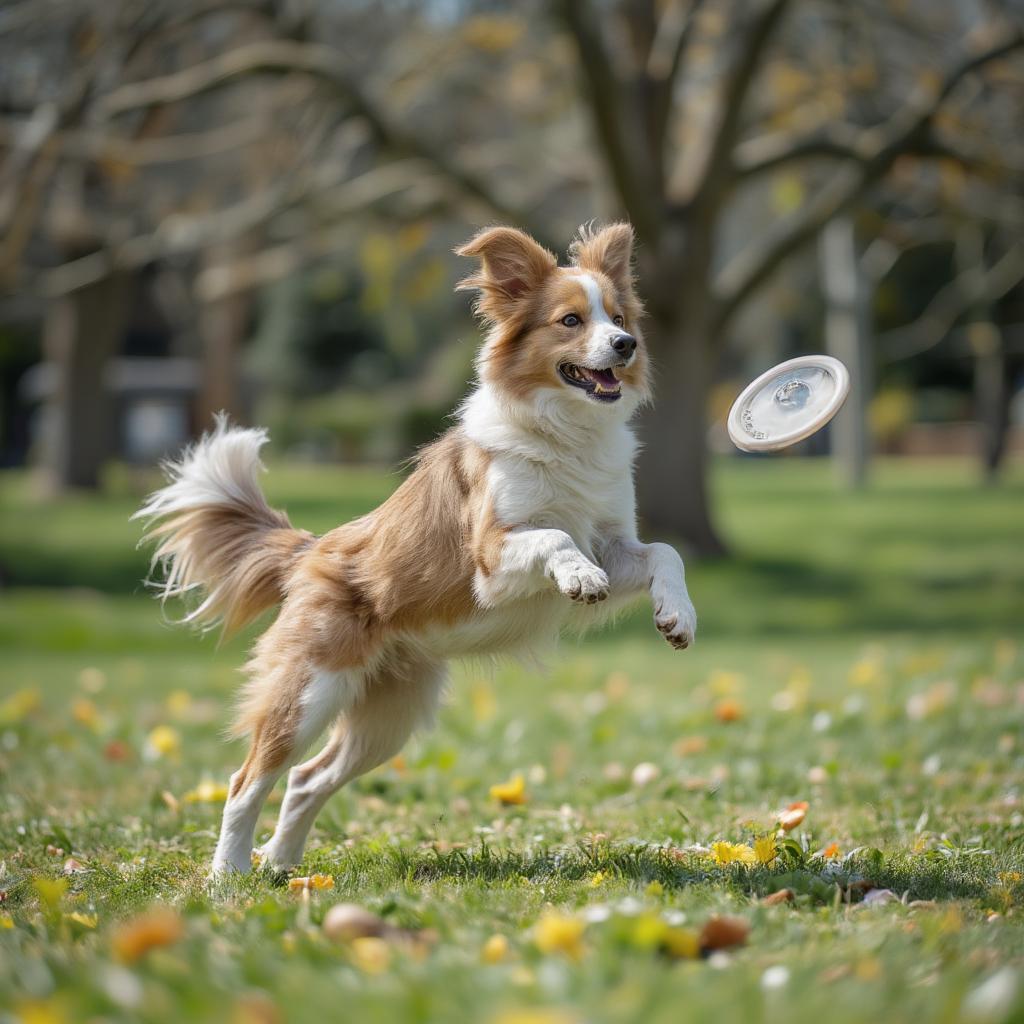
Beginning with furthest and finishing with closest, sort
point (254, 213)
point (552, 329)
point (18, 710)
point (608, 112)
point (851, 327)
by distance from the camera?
1. point (851, 327)
2. point (254, 213)
3. point (608, 112)
4. point (18, 710)
5. point (552, 329)

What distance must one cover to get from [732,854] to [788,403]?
2.01 meters

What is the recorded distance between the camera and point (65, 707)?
9.32 metres

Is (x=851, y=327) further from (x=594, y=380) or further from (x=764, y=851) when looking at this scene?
(x=764, y=851)

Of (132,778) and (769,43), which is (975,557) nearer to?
(769,43)

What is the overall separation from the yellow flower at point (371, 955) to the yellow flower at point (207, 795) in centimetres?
295

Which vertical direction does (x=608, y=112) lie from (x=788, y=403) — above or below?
above

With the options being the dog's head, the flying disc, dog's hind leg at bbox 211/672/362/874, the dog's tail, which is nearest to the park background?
dog's hind leg at bbox 211/672/362/874

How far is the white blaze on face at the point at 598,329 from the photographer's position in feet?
15.9

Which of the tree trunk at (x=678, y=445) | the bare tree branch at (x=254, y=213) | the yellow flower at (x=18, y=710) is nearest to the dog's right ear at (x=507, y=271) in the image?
the yellow flower at (x=18, y=710)

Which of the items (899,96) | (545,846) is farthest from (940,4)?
(545,846)

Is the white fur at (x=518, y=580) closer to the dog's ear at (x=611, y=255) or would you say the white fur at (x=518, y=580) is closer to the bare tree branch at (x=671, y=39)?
the dog's ear at (x=611, y=255)

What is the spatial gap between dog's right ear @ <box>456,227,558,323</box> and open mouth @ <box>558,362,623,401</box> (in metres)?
0.38

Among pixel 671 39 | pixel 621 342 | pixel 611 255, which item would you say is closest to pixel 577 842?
pixel 621 342

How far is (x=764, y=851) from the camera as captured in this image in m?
4.21
